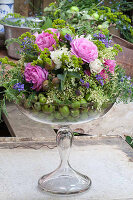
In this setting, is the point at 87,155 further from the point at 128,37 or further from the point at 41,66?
the point at 128,37

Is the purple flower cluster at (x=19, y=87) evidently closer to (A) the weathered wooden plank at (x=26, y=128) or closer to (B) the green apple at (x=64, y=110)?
(B) the green apple at (x=64, y=110)

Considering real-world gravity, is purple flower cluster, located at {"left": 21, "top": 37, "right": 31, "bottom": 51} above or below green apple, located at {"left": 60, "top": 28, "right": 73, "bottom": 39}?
below

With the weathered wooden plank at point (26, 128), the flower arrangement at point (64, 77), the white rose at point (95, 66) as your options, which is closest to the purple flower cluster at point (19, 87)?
the flower arrangement at point (64, 77)

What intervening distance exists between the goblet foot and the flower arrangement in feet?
0.95

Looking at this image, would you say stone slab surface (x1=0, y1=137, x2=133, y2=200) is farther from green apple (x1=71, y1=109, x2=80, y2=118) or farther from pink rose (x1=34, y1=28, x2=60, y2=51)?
pink rose (x1=34, y1=28, x2=60, y2=51)

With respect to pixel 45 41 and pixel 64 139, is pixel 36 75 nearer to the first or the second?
pixel 45 41

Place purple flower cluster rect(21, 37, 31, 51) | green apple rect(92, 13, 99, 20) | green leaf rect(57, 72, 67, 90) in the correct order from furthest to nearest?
green apple rect(92, 13, 99, 20)
purple flower cluster rect(21, 37, 31, 51)
green leaf rect(57, 72, 67, 90)

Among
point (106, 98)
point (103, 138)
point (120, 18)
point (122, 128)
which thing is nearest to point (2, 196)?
point (106, 98)

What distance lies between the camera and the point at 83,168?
1661 mm

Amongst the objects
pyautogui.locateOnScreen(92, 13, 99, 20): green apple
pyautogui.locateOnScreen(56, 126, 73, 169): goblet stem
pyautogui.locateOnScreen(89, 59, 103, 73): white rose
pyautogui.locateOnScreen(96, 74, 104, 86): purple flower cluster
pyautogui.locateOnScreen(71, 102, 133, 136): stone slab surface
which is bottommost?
pyautogui.locateOnScreen(71, 102, 133, 136): stone slab surface

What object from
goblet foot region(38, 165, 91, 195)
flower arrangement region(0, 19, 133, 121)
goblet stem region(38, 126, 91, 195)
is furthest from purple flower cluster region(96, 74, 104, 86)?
goblet foot region(38, 165, 91, 195)

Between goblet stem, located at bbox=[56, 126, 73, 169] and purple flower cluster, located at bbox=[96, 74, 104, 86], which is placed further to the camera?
goblet stem, located at bbox=[56, 126, 73, 169]

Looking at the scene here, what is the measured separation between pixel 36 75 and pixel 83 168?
1.67 feet

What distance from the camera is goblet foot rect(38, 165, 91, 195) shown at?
4.83ft
